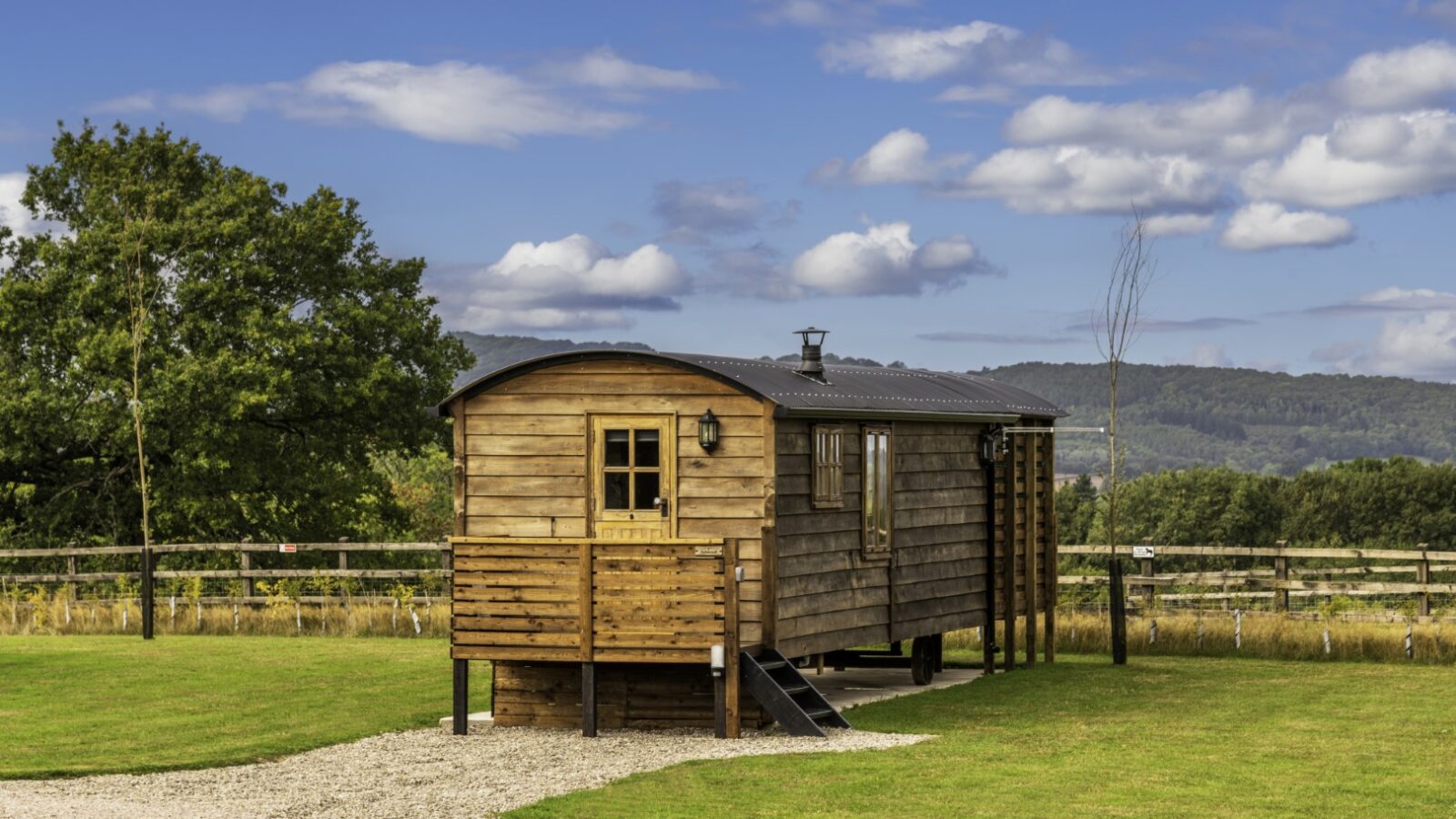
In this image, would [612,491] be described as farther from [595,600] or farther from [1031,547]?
[1031,547]

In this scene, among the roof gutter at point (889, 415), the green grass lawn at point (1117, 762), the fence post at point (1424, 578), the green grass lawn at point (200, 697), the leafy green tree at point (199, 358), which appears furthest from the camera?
the leafy green tree at point (199, 358)

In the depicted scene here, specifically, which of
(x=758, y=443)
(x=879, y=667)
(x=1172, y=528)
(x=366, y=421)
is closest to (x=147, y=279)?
(x=366, y=421)

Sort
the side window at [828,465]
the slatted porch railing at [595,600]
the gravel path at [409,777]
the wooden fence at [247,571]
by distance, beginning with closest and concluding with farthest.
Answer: the gravel path at [409,777] → the slatted porch railing at [595,600] → the side window at [828,465] → the wooden fence at [247,571]

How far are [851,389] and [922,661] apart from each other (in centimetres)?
368

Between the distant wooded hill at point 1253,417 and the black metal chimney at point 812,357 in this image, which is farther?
the distant wooded hill at point 1253,417

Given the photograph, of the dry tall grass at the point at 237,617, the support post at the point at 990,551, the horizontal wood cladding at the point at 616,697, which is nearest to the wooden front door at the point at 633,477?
the horizontal wood cladding at the point at 616,697

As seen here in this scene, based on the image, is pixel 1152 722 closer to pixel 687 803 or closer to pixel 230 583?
pixel 687 803

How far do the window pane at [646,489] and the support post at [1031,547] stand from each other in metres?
7.04

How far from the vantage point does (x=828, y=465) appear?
17.8 m

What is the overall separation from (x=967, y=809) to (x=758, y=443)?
5.42 m

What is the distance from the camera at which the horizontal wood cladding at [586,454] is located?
1664 cm

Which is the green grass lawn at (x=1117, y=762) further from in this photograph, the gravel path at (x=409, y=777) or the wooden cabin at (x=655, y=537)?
the wooden cabin at (x=655, y=537)

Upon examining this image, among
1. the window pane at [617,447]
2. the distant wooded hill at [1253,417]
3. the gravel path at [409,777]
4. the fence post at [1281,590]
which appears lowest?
the gravel path at [409,777]

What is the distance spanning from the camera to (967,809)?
468 inches
